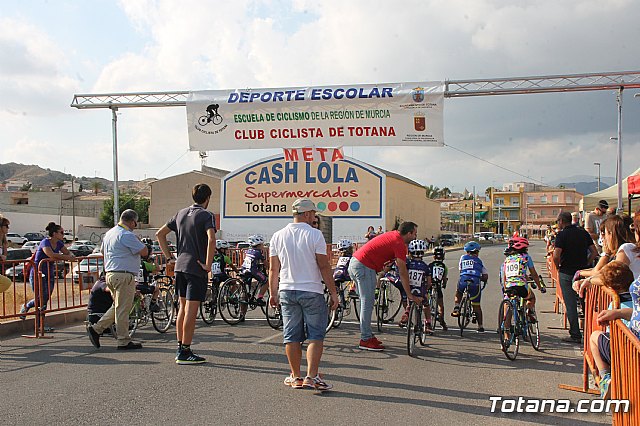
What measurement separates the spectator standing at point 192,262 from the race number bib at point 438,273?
397 cm

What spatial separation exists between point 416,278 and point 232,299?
11.2 ft

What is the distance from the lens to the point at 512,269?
27.9 ft

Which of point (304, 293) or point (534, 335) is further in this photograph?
point (534, 335)

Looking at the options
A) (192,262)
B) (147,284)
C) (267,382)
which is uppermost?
(192,262)

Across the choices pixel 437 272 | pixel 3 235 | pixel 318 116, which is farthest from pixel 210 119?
pixel 437 272

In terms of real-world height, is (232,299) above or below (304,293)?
below

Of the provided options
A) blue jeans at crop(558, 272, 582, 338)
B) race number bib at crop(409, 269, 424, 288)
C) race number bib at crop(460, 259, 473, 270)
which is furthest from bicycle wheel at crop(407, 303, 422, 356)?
blue jeans at crop(558, 272, 582, 338)

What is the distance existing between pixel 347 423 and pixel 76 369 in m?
3.88

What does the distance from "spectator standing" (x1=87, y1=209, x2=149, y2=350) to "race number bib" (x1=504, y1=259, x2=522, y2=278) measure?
16.9 feet

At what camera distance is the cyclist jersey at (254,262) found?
1102cm

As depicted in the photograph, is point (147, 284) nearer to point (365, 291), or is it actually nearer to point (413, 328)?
point (365, 291)

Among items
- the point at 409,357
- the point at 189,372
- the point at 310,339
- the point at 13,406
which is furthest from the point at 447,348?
the point at 13,406

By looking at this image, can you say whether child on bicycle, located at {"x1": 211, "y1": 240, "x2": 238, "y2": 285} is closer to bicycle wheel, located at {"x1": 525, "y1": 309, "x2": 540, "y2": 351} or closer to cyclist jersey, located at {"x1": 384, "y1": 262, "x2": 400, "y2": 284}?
cyclist jersey, located at {"x1": 384, "y1": 262, "x2": 400, "y2": 284}

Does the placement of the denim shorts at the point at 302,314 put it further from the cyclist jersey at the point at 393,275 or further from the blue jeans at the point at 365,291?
the cyclist jersey at the point at 393,275
